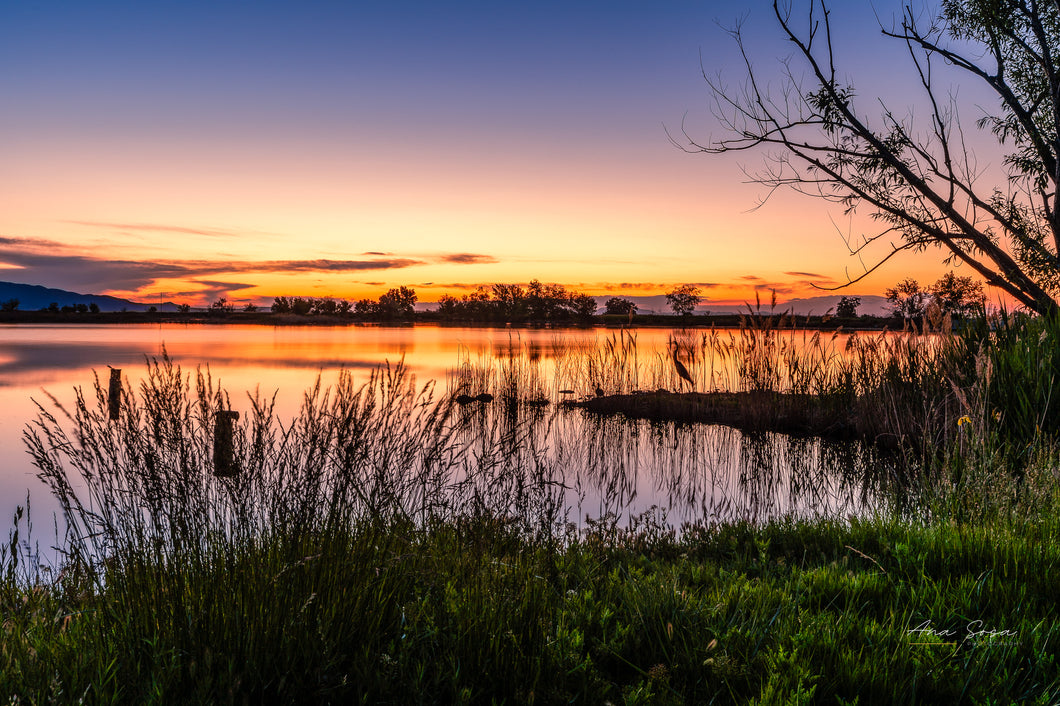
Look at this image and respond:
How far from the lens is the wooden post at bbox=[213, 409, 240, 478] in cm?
313

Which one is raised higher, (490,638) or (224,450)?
(224,450)

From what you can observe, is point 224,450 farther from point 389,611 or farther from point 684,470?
point 684,470

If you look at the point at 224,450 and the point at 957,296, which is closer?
the point at 224,450

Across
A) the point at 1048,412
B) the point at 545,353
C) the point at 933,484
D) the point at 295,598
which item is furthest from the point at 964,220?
the point at 545,353

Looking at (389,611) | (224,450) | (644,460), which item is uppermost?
(224,450)

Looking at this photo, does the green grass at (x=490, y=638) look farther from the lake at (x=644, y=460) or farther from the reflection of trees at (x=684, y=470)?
the reflection of trees at (x=684, y=470)

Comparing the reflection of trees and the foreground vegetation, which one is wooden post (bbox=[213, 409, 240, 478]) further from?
the reflection of trees

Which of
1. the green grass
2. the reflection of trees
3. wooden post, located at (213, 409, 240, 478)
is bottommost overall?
the reflection of trees

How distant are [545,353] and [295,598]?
3239cm

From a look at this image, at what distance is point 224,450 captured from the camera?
3160 millimetres

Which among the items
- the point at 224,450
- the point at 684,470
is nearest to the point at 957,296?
the point at 684,470

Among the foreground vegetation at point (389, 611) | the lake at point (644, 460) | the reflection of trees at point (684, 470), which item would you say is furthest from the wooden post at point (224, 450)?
the reflection of trees at point (684, 470)

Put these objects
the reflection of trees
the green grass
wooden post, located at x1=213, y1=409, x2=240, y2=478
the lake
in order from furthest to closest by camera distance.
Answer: the lake < the reflection of trees < wooden post, located at x1=213, y1=409, x2=240, y2=478 < the green grass

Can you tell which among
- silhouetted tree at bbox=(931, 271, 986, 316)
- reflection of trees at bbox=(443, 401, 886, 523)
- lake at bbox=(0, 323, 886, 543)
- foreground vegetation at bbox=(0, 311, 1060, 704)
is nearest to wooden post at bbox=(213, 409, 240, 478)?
foreground vegetation at bbox=(0, 311, 1060, 704)
